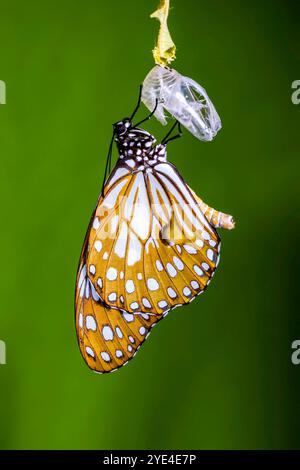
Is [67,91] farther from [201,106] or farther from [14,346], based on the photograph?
[201,106]

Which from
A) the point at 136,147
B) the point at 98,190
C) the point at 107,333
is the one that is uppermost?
the point at 98,190

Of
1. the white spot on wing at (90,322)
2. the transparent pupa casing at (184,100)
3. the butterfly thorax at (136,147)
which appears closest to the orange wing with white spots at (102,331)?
the white spot on wing at (90,322)

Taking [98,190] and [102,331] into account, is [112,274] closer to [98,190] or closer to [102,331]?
[102,331]

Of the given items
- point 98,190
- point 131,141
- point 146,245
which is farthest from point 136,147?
point 98,190

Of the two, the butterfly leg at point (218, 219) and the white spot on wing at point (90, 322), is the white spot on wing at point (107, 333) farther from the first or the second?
the butterfly leg at point (218, 219)

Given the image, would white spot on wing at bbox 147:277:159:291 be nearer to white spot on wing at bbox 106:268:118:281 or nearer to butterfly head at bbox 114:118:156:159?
white spot on wing at bbox 106:268:118:281

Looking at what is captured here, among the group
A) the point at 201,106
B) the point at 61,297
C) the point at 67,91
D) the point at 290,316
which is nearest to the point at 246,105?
the point at 67,91
